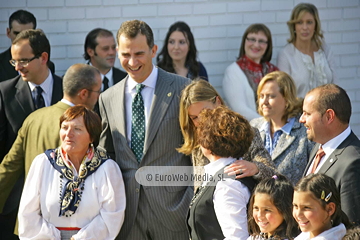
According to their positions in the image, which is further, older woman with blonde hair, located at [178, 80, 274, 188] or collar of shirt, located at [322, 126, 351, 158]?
older woman with blonde hair, located at [178, 80, 274, 188]

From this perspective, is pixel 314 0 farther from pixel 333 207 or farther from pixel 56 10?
pixel 333 207

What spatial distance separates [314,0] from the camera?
6.73 m

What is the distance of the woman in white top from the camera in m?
6.36

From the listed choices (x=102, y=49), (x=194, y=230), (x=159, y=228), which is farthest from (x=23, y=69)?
(x=194, y=230)

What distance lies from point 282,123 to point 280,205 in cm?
184

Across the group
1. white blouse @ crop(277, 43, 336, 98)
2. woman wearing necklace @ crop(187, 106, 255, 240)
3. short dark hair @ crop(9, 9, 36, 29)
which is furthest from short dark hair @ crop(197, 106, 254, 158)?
short dark hair @ crop(9, 9, 36, 29)

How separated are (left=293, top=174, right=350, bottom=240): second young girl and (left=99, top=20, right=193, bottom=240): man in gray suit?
1164 mm

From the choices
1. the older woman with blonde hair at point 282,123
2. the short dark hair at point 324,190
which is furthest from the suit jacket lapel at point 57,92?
the short dark hair at point 324,190

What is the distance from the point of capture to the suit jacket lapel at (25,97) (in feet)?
16.5

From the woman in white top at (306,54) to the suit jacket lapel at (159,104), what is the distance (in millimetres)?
2597

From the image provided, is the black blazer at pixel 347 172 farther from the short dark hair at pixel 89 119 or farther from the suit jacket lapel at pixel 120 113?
the short dark hair at pixel 89 119

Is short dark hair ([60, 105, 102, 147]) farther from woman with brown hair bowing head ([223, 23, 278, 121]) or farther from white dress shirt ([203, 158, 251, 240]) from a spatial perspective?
woman with brown hair bowing head ([223, 23, 278, 121])

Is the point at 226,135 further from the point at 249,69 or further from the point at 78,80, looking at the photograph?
the point at 249,69

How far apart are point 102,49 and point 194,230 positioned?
3.29m
